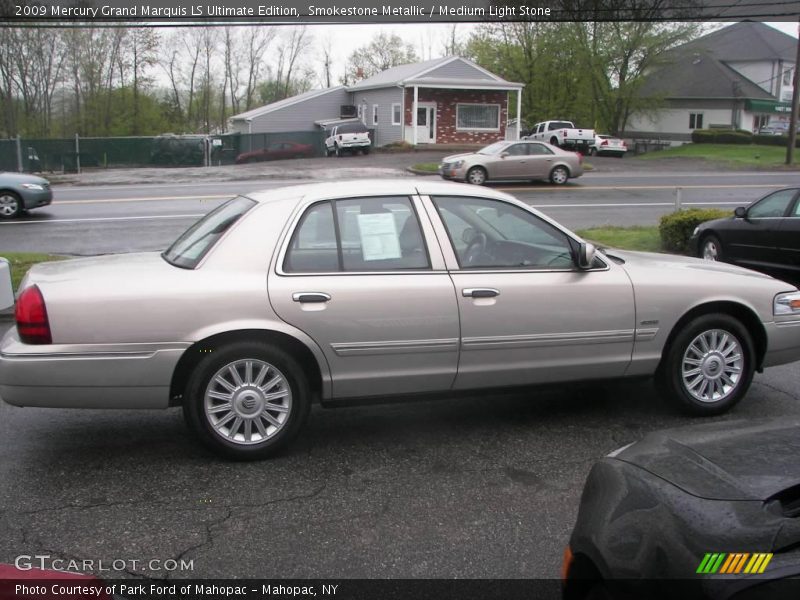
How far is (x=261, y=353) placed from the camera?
15.2ft

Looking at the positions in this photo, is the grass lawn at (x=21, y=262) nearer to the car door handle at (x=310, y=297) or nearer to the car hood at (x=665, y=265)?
the car door handle at (x=310, y=297)

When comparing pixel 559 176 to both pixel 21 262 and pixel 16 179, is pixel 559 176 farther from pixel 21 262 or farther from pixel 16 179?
pixel 21 262

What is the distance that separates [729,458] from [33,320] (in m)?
3.67

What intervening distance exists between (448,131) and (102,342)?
42207 mm

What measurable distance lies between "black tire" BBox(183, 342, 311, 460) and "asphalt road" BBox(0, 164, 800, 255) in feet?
33.1

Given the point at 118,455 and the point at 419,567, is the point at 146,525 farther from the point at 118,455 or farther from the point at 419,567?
the point at 419,567

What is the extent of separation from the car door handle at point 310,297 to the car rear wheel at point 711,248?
342 inches

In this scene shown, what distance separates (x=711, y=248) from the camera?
1196cm

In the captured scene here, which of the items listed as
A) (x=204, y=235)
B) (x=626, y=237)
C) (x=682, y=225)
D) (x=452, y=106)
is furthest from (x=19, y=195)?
(x=452, y=106)

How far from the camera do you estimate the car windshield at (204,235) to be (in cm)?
491

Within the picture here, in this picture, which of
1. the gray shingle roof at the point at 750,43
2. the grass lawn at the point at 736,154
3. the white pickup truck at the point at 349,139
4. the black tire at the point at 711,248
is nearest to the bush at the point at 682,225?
the black tire at the point at 711,248

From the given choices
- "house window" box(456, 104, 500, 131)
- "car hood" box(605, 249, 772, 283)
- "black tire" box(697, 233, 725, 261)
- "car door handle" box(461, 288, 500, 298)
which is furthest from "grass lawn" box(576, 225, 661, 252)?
"house window" box(456, 104, 500, 131)

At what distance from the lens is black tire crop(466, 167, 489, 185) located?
84.0 ft

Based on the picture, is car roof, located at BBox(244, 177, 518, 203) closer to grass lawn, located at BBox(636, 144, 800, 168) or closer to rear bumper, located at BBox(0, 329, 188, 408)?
rear bumper, located at BBox(0, 329, 188, 408)
